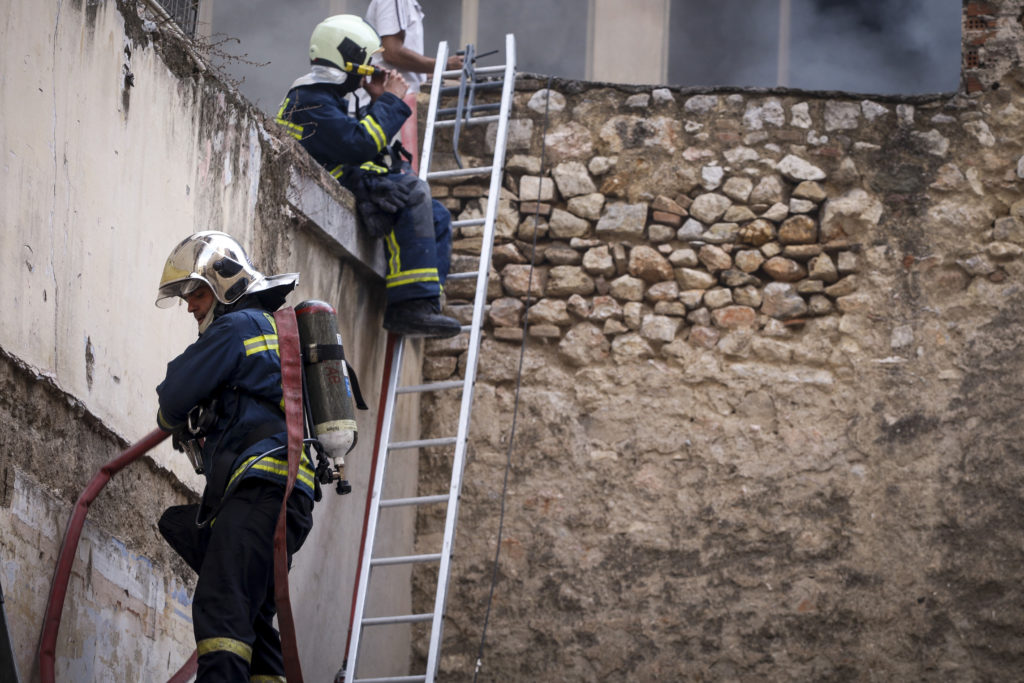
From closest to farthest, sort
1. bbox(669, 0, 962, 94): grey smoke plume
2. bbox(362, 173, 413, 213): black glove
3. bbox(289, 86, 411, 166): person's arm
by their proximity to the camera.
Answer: bbox(289, 86, 411, 166): person's arm → bbox(362, 173, 413, 213): black glove → bbox(669, 0, 962, 94): grey smoke plume

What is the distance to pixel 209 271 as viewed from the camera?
146 inches

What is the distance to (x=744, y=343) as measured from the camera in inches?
253

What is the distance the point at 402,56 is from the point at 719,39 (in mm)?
2336

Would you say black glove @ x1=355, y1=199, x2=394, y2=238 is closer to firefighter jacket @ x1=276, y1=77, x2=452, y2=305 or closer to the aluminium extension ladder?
firefighter jacket @ x1=276, y1=77, x2=452, y2=305

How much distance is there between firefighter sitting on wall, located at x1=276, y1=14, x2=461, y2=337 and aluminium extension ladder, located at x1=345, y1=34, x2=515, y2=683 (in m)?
0.22

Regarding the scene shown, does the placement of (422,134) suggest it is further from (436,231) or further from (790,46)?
(790,46)

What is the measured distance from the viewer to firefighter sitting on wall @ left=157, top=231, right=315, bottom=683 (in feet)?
11.1

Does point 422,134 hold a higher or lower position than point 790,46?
lower

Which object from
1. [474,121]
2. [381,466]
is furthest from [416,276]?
[474,121]

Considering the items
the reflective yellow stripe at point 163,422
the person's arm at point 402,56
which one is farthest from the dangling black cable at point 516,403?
the reflective yellow stripe at point 163,422

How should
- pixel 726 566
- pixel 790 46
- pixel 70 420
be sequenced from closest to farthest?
pixel 70 420 < pixel 726 566 < pixel 790 46

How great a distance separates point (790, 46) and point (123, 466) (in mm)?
5226

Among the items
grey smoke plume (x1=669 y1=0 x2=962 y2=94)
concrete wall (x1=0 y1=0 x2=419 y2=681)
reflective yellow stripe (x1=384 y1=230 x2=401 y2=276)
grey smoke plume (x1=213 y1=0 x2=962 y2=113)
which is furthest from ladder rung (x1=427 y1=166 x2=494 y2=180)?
grey smoke plume (x1=669 y1=0 x2=962 y2=94)

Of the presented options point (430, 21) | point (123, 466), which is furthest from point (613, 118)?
point (123, 466)
